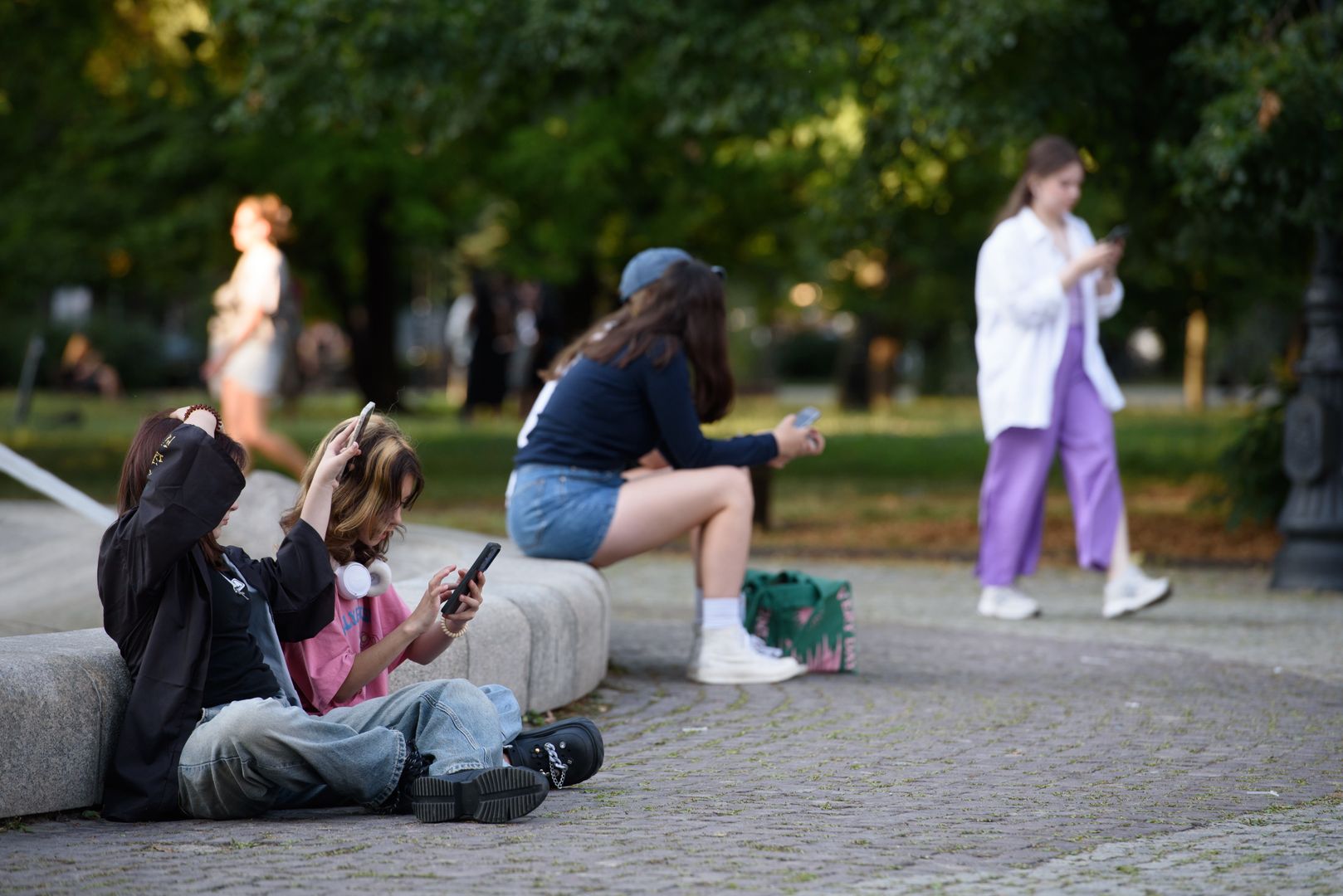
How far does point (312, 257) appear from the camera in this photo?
27.8 m

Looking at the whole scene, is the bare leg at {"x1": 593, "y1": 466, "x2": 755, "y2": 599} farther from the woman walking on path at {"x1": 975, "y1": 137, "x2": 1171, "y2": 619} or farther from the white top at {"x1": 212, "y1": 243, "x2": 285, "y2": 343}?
the white top at {"x1": 212, "y1": 243, "x2": 285, "y2": 343}

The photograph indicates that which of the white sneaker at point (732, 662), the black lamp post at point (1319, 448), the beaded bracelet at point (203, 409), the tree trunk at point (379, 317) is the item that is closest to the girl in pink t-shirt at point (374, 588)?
the beaded bracelet at point (203, 409)

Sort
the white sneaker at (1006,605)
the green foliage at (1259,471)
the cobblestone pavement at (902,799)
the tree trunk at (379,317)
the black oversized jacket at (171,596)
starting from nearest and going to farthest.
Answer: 1. the cobblestone pavement at (902,799)
2. the black oversized jacket at (171,596)
3. the white sneaker at (1006,605)
4. the green foliage at (1259,471)
5. the tree trunk at (379,317)

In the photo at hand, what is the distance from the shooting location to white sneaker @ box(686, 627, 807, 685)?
7.23 m

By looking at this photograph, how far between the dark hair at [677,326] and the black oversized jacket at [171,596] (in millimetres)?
2496

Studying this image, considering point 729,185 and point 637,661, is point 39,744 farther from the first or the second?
point 729,185

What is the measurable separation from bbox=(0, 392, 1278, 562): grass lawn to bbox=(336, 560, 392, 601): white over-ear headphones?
0.41 meters

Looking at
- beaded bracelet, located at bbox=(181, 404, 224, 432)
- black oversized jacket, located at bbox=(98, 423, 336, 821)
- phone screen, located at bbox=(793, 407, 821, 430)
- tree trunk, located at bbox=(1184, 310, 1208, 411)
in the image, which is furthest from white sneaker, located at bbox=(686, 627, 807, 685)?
tree trunk, located at bbox=(1184, 310, 1208, 411)

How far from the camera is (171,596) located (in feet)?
15.1

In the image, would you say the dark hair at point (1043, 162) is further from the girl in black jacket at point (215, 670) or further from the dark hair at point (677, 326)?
the girl in black jacket at point (215, 670)

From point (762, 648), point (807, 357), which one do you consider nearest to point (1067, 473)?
point (762, 648)

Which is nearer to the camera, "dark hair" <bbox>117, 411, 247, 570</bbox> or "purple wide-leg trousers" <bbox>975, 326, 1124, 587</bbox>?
"dark hair" <bbox>117, 411, 247, 570</bbox>

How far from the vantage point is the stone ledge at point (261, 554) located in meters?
4.67

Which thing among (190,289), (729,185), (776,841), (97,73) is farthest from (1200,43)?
(190,289)
